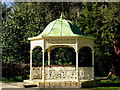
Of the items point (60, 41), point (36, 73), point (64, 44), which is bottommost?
point (36, 73)

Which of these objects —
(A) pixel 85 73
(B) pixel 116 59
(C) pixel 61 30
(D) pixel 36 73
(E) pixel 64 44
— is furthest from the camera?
(B) pixel 116 59

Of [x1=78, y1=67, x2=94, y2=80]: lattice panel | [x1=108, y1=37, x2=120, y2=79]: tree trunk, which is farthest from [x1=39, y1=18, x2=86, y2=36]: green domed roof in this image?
[x1=108, y1=37, x2=120, y2=79]: tree trunk

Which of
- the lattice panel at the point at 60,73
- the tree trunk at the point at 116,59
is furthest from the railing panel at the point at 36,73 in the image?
the tree trunk at the point at 116,59

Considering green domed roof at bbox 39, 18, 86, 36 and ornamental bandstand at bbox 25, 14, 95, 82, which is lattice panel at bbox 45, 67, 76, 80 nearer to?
ornamental bandstand at bbox 25, 14, 95, 82

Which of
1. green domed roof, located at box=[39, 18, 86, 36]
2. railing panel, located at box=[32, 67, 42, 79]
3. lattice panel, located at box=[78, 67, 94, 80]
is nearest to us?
lattice panel, located at box=[78, 67, 94, 80]

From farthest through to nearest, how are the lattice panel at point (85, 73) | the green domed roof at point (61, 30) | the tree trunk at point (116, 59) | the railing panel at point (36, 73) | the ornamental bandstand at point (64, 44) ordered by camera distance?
the tree trunk at point (116, 59), the railing panel at point (36, 73), the green domed roof at point (61, 30), the lattice panel at point (85, 73), the ornamental bandstand at point (64, 44)

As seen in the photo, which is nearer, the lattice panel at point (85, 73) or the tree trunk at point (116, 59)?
the lattice panel at point (85, 73)

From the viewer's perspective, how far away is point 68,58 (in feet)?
100

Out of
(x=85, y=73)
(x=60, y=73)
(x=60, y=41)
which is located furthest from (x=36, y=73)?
(x=85, y=73)

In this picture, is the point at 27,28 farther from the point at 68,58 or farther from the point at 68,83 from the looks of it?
the point at 68,83

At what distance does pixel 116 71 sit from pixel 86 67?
34.6 ft

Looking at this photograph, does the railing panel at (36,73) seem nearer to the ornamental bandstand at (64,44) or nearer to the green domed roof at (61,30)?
the ornamental bandstand at (64,44)

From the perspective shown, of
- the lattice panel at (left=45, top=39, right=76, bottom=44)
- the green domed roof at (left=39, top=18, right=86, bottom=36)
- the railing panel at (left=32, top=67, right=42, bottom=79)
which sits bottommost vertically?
the railing panel at (left=32, top=67, right=42, bottom=79)

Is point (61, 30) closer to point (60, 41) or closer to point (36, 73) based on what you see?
point (60, 41)
